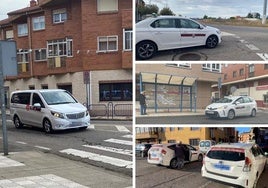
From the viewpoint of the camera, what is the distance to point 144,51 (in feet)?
6.73

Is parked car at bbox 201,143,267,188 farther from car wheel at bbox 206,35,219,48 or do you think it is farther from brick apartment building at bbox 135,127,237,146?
car wheel at bbox 206,35,219,48

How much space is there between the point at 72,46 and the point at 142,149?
24.3 ft

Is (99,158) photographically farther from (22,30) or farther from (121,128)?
(22,30)

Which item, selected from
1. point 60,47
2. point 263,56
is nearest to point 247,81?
point 263,56

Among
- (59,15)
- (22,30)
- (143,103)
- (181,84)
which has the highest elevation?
(59,15)

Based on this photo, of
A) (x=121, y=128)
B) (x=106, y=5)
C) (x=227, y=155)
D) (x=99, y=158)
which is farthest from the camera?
(x=121, y=128)

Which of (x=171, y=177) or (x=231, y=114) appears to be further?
(x=171, y=177)

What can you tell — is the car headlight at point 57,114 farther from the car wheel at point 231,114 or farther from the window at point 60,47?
the car wheel at point 231,114

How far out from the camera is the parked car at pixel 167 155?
2.24m

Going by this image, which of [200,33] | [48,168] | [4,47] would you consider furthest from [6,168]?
[200,33]

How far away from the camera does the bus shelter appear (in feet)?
6.68

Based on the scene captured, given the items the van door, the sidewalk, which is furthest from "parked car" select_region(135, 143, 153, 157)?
the van door

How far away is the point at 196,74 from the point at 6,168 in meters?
4.15

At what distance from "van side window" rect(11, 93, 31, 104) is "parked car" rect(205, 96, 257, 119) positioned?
572cm
